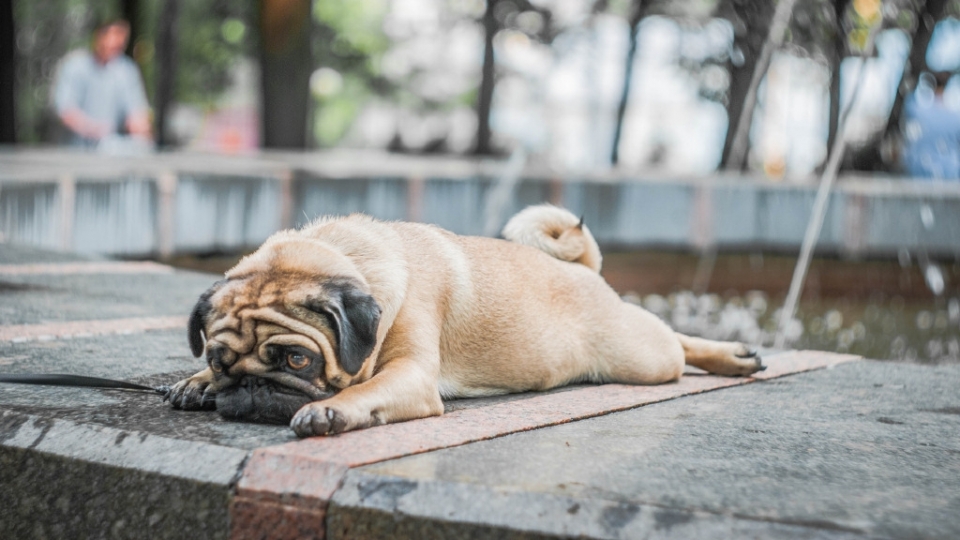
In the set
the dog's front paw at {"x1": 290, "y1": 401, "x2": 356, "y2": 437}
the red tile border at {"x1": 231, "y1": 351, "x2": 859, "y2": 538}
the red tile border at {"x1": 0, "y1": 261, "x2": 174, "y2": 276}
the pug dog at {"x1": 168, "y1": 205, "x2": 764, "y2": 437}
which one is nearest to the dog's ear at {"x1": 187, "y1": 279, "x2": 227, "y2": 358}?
the pug dog at {"x1": 168, "y1": 205, "x2": 764, "y2": 437}

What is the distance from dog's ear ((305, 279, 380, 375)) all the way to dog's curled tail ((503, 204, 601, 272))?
6.06 ft

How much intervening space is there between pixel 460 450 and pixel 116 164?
9.42 m

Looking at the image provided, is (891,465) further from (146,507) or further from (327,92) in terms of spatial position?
(327,92)

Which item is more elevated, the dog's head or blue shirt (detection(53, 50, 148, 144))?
blue shirt (detection(53, 50, 148, 144))

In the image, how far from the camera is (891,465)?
3.56 m

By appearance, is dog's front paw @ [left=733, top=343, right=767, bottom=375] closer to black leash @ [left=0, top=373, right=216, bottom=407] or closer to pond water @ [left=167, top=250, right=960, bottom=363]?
black leash @ [left=0, top=373, right=216, bottom=407]

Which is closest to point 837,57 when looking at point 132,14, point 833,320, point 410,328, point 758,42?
point 758,42

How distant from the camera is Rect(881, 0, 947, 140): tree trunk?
713 inches

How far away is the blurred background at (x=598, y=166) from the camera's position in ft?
35.8

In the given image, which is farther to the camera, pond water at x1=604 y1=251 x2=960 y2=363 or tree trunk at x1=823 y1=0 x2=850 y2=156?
tree trunk at x1=823 y1=0 x2=850 y2=156

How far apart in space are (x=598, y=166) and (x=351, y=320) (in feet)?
67.0

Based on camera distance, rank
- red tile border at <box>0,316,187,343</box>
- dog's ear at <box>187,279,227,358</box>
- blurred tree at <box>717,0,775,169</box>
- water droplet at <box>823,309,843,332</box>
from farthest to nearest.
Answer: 1. blurred tree at <box>717,0,775,169</box>
2. water droplet at <box>823,309,843,332</box>
3. red tile border at <box>0,316,187,343</box>
4. dog's ear at <box>187,279,227,358</box>

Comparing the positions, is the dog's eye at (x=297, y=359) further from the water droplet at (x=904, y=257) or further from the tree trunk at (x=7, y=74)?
the tree trunk at (x=7, y=74)

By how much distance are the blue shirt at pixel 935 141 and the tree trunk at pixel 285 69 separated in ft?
31.9
